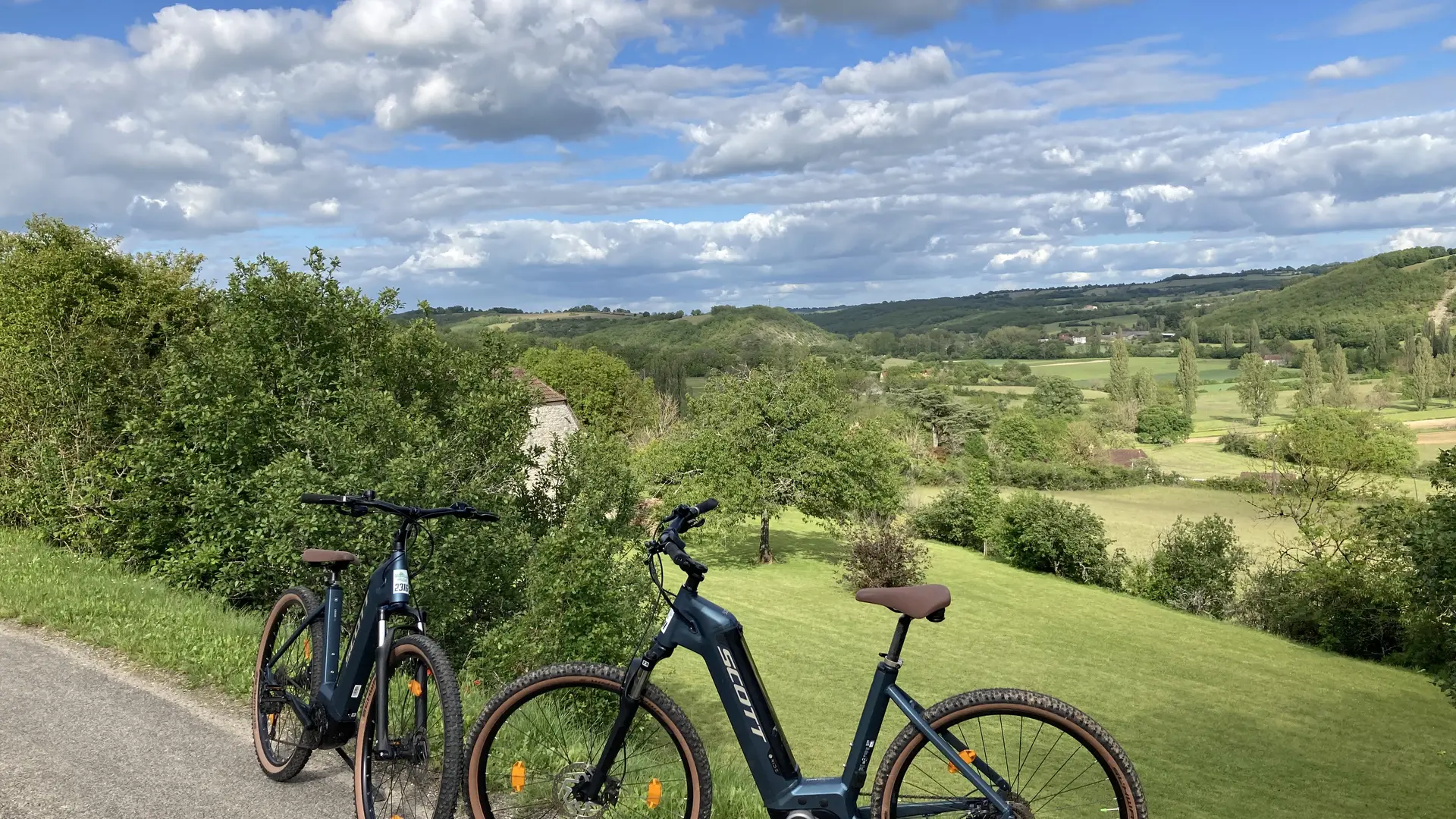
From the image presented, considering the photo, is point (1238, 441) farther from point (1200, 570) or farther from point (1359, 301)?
point (1359, 301)

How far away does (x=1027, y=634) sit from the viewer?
103ft

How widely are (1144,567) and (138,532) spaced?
39216mm

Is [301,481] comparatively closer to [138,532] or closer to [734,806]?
[138,532]

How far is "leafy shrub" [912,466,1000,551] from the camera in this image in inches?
1885

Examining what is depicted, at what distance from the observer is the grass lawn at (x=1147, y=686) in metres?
18.5

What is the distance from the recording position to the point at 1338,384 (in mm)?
110812

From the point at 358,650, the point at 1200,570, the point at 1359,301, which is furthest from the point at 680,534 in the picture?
the point at 1359,301

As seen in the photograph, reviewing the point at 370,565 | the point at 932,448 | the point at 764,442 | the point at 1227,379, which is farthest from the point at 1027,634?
the point at 1227,379

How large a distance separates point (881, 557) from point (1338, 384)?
101210 millimetres

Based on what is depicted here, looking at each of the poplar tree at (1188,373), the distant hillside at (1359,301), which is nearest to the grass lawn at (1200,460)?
the poplar tree at (1188,373)

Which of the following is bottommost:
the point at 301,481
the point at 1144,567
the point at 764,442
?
the point at 1144,567

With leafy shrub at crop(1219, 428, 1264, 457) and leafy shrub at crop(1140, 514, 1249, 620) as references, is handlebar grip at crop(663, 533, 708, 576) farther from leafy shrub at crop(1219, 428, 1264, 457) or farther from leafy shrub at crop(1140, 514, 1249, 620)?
leafy shrub at crop(1219, 428, 1264, 457)

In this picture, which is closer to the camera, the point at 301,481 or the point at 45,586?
the point at 45,586

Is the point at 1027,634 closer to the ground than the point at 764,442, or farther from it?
closer to the ground
